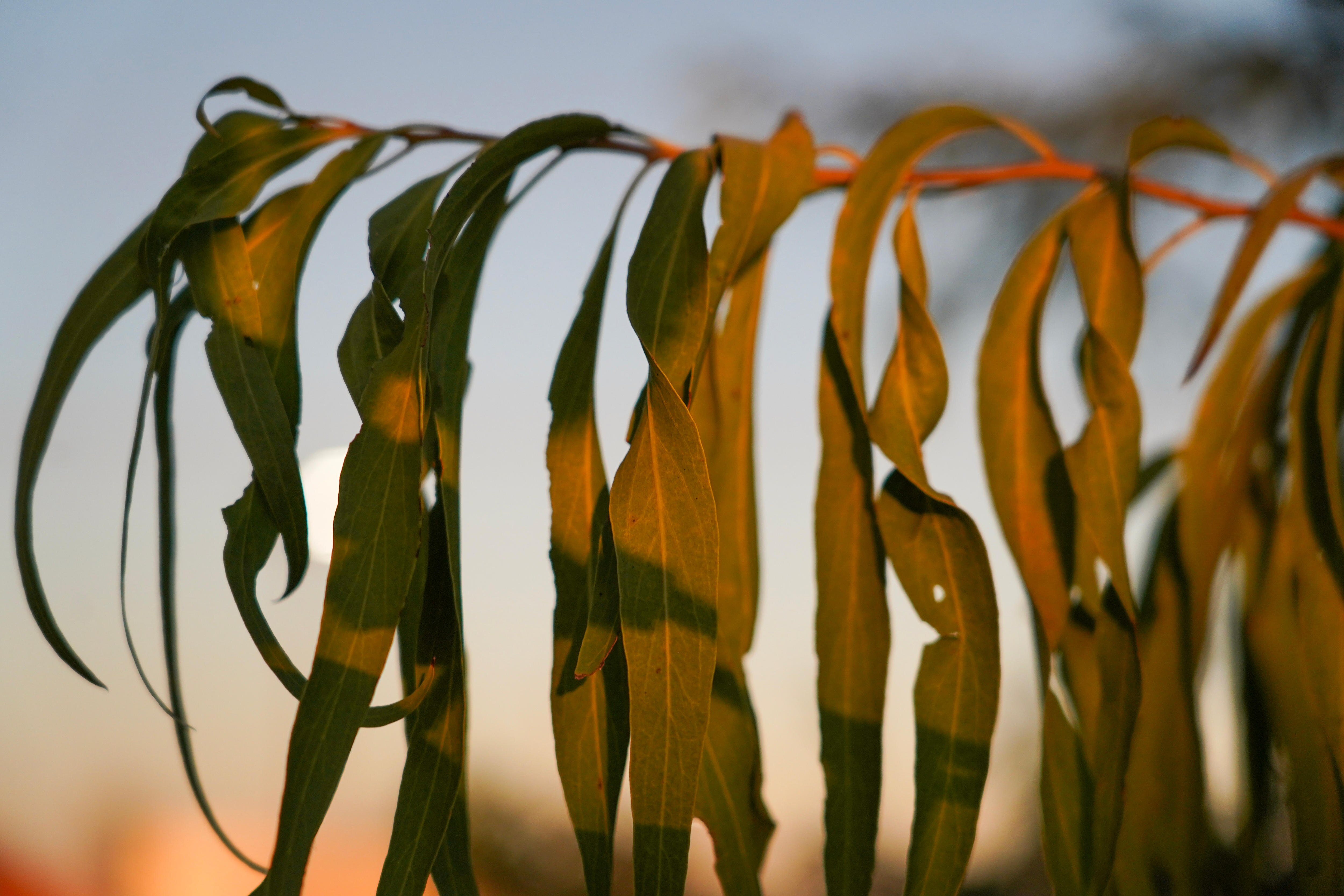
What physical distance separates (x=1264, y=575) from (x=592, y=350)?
1.06 ft

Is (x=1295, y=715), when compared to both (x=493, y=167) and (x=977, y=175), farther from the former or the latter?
(x=493, y=167)

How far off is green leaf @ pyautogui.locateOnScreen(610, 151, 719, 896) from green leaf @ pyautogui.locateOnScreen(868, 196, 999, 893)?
7cm

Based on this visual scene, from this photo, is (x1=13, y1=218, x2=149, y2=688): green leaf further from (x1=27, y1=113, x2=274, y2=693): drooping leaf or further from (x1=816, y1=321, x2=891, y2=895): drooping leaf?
(x1=816, y1=321, x2=891, y2=895): drooping leaf

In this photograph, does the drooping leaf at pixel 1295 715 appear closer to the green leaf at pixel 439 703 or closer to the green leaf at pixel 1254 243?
the green leaf at pixel 1254 243

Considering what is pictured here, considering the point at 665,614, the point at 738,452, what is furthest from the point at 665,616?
the point at 738,452

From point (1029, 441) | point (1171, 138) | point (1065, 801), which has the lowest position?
point (1065, 801)

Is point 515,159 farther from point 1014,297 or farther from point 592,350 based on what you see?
point 1014,297

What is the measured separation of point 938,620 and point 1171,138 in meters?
0.19

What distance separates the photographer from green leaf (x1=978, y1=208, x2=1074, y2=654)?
264mm

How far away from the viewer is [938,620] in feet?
0.73

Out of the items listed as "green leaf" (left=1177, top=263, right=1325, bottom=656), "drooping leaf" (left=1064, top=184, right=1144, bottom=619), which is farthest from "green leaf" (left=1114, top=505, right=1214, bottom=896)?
"drooping leaf" (left=1064, top=184, right=1144, bottom=619)

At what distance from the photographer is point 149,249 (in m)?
0.22

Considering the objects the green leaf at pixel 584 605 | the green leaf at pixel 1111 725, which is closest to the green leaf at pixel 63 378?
the green leaf at pixel 584 605

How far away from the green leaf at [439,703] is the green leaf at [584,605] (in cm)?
3
